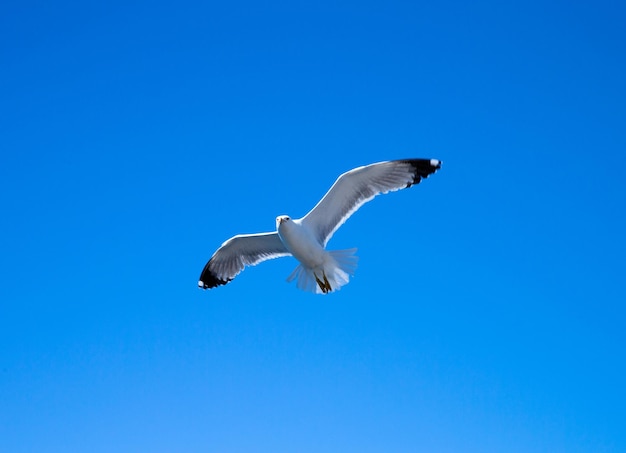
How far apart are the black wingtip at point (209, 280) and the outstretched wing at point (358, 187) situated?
1942 mm

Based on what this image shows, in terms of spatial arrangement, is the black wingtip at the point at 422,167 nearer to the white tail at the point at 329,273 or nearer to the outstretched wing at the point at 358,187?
the outstretched wing at the point at 358,187

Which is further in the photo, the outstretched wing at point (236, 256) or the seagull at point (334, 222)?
the outstretched wing at point (236, 256)

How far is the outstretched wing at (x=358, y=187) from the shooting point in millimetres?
11359

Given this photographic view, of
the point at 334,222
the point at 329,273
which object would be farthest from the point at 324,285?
the point at 334,222

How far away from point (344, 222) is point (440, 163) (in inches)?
62.6

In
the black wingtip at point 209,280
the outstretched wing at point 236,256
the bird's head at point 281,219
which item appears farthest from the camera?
the black wingtip at point 209,280

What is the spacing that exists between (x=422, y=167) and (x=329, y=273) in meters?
1.92

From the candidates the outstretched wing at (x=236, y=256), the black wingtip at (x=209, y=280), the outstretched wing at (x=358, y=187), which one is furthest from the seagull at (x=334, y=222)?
the black wingtip at (x=209, y=280)

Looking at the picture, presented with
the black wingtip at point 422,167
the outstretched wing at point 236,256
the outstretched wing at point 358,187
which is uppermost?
the outstretched wing at point 236,256

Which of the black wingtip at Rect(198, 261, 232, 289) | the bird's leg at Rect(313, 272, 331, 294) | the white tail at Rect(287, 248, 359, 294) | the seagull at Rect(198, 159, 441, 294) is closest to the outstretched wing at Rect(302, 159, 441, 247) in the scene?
the seagull at Rect(198, 159, 441, 294)

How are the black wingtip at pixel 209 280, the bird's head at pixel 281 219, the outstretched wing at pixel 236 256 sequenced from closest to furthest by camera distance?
the bird's head at pixel 281 219, the outstretched wing at pixel 236 256, the black wingtip at pixel 209 280

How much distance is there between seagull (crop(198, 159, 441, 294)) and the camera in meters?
11.4

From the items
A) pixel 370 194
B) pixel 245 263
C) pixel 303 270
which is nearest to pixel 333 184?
pixel 370 194

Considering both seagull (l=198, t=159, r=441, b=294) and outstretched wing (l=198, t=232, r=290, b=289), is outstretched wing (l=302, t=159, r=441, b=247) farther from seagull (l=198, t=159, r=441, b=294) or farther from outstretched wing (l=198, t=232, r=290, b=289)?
outstretched wing (l=198, t=232, r=290, b=289)
